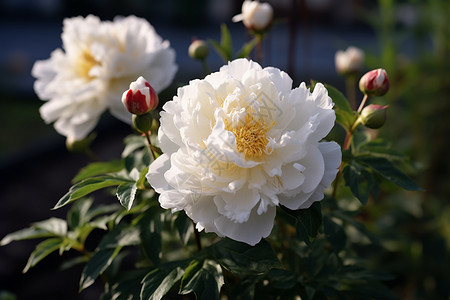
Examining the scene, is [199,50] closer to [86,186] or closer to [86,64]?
[86,64]

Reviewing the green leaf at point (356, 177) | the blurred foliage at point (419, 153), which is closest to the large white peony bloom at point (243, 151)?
the green leaf at point (356, 177)

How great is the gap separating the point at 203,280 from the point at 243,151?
7.5 inches

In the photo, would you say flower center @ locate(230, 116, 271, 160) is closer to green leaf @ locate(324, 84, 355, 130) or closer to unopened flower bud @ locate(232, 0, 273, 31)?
green leaf @ locate(324, 84, 355, 130)

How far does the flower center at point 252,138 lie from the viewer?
0.59 meters

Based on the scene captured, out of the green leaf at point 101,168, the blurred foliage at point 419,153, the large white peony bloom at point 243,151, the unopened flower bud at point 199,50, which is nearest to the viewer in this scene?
the large white peony bloom at point 243,151

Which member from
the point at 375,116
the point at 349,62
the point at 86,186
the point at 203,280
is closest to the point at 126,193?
the point at 86,186

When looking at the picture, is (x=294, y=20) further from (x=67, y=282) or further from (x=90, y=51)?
(x=67, y=282)

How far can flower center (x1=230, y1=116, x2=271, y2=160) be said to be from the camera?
59 cm

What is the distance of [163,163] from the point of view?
1.93 ft

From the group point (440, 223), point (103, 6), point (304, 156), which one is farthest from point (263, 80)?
point (103, 6)

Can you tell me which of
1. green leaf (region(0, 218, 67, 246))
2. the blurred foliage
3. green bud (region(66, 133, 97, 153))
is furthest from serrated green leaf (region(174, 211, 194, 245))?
the blurred foliage

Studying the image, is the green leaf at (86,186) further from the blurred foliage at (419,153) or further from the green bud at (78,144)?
the blurred foliage at (419,153)

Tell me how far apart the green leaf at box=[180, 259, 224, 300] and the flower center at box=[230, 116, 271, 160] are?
0.17 meters

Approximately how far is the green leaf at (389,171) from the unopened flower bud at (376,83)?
0.33 feet
